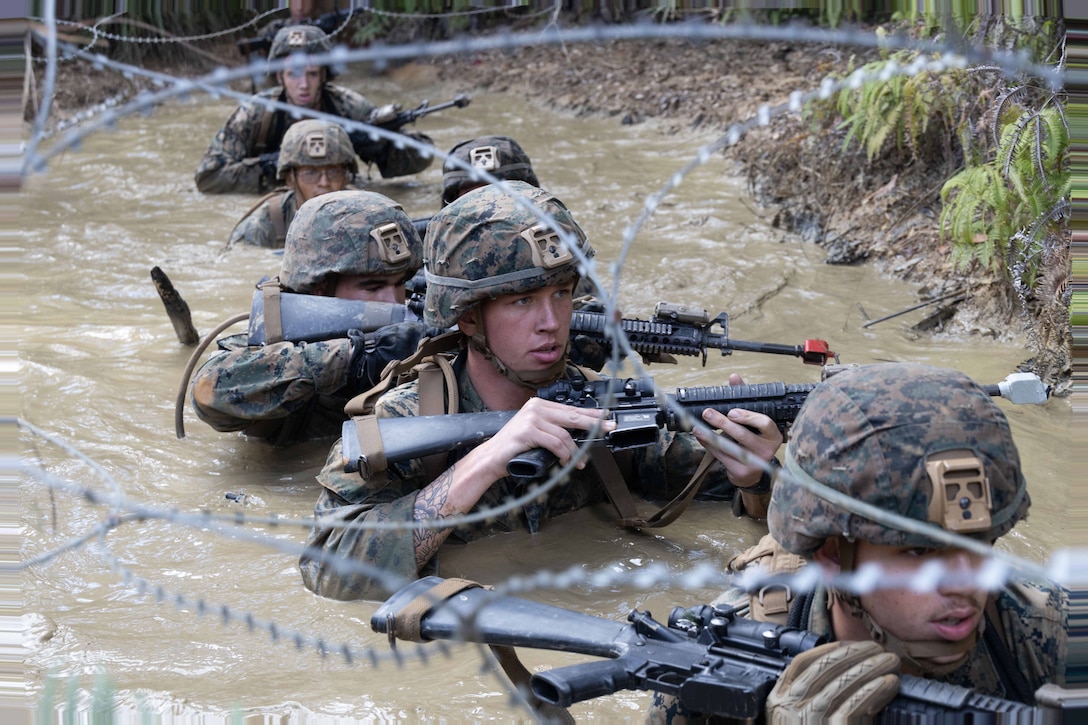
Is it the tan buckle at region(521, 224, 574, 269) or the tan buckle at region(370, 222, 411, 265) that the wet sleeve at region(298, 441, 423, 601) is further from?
the tan buckle at region(370, 222, 411, 265)

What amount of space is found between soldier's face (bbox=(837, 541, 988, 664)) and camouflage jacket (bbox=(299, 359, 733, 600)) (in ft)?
5.80

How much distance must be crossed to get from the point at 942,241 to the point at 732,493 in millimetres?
3363

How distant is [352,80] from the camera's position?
18.5 m

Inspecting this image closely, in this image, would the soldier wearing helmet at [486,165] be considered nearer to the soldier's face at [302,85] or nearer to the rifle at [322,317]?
the rifle at [322,317]

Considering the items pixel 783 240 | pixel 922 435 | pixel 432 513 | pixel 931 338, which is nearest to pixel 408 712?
pixel 432 513

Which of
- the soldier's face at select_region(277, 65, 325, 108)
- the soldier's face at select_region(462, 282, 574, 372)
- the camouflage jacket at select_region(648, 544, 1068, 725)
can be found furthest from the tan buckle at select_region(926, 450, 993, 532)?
the soldier's face at select_region(277, 65, 325, 108)

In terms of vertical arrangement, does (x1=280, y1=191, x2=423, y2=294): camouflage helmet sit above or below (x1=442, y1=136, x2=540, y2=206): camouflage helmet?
below

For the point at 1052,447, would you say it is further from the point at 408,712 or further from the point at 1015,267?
the point at 408,712

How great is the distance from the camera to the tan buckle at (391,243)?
564cm

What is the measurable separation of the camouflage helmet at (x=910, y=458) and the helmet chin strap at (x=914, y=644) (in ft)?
0.31

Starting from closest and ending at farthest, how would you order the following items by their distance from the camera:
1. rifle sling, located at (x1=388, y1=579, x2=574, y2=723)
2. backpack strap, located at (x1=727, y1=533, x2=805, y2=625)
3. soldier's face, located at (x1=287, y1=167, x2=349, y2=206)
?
backpack strap, located at (x1=727, y1=533, x2=805, y2=625)
rifle sling, located at (x1=388, y1=579, x2=574, y2=723)
soldier's face, located at (x1=287, y1=167, x2=349, y2=206)

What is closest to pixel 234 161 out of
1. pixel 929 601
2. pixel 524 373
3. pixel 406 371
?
pixel 406 371

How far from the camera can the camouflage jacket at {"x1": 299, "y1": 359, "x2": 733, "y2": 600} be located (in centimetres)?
423

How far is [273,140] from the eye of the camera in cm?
1155
